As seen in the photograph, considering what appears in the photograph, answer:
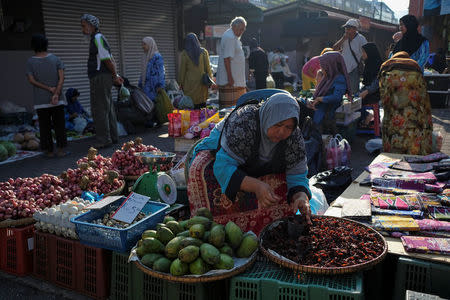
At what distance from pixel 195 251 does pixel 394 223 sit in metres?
1.40

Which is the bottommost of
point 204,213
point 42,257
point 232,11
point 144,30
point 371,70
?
point 42,257

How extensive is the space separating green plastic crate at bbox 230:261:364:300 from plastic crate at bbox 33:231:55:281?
63.9 inches

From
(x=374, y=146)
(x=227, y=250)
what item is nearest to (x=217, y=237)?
(x=227, y=250)

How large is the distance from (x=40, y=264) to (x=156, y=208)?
1028mm

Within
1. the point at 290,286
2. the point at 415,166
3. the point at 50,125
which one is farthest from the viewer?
the point at 50,125

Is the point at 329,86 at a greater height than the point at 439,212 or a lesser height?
greater

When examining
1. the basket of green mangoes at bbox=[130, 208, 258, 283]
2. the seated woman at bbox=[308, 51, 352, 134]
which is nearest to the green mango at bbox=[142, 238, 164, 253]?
the basket of green mangoes at bbox=[130, 208, 258, 283]

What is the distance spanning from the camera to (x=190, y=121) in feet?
18.5

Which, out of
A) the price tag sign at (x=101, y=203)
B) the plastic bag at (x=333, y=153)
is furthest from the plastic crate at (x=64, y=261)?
the plastic bag at (x=333, y=153)

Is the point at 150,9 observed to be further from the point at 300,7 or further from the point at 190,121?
the point at 300,7

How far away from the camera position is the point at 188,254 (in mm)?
2260

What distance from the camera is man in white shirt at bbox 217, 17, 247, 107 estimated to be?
6.77m

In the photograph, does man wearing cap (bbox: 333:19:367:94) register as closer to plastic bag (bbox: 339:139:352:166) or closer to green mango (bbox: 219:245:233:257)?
plastic bag (bbox: 339:139:352:166)

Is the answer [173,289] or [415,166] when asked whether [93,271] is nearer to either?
[173,289]
